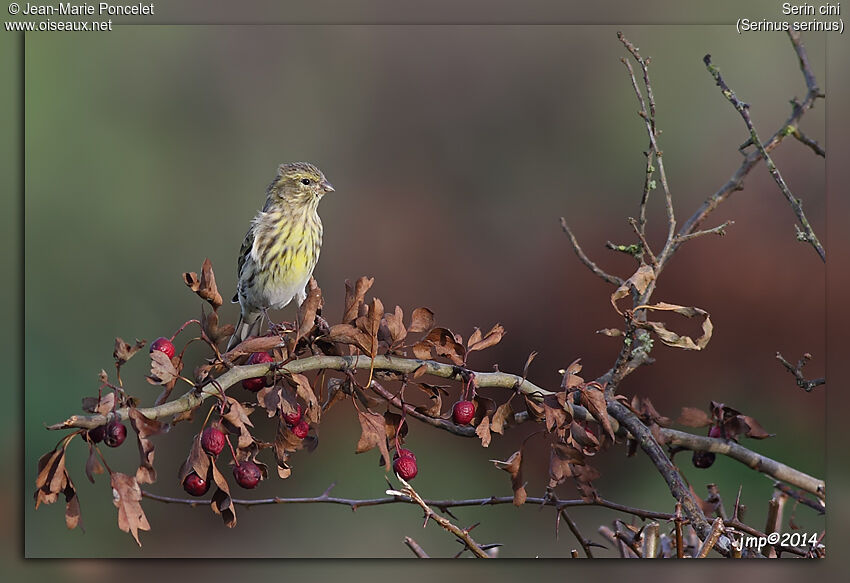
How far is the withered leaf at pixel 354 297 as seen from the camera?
5.69 ft

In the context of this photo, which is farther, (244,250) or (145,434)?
(244,250)

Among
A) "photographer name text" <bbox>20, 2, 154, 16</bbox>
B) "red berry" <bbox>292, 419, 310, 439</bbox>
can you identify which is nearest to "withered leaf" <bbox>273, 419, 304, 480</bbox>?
"red berry" <bbox>292, 419, 310, 439</bbox>

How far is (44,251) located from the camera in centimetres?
270

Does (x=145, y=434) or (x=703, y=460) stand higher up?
(x=145, y=434)

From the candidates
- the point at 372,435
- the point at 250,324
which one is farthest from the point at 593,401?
the point at 250,324

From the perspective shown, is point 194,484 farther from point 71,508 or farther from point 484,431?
point 484,431

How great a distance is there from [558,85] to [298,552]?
1.58 m

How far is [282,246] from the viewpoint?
294 cm

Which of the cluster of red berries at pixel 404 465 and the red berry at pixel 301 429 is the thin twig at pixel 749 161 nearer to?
the cluster of red berries at pixel 404 465

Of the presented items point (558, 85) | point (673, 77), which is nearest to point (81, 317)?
point (558, 85)

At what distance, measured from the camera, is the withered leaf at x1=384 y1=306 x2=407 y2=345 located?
1.73 m

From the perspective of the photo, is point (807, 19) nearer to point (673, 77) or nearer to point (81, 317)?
point (673, 77)

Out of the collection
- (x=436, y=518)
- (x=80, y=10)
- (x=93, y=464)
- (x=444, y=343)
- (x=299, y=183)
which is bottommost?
(x=436, y=518)

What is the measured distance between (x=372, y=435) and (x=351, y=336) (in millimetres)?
186
